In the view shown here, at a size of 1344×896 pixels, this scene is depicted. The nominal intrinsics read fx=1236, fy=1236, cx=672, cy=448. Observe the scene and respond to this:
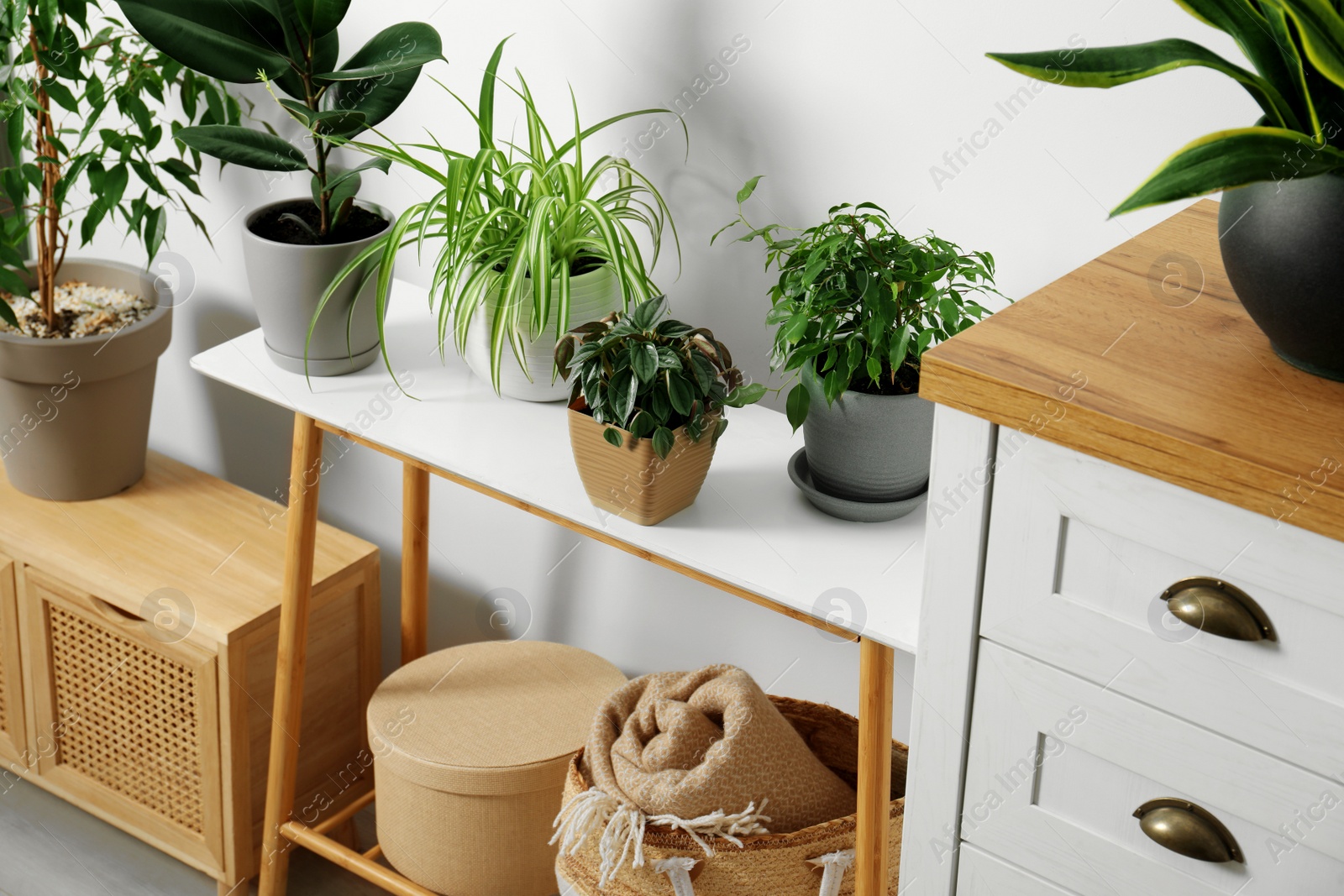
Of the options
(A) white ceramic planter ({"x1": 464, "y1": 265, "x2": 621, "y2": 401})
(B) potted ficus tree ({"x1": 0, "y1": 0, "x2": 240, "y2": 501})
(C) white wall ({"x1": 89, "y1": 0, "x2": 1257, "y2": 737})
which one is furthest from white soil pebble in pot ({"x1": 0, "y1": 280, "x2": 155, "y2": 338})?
(A) white ceramic planter ({"x1": 464, "y1": 265, "x2": 621, "y2": 401})

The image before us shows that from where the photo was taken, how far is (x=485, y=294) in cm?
137

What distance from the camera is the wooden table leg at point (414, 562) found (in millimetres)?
1807

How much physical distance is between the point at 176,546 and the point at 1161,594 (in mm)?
1497

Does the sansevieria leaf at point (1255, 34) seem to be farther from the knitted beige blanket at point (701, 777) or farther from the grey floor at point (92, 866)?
the grey floor at point (92, 866)

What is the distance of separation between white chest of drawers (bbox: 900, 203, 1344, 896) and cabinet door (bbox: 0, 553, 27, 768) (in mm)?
1480

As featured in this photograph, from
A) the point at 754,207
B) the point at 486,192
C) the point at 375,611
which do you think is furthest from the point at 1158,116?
the point at 375,611

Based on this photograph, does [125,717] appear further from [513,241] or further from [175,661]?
[513,241]

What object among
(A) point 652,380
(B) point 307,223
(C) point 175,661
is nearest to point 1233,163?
(A) point 652,380

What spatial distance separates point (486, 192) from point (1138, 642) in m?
0.88

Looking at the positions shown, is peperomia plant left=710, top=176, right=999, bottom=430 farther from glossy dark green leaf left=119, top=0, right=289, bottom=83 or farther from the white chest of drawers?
glossy dark green leaf left=119, top=0, right=289, bottom=83

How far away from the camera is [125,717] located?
1.85m

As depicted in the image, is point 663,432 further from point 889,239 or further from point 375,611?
point 375,611

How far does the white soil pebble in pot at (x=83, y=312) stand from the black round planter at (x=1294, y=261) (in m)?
1.57

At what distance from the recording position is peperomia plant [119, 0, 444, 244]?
1357 millimetres
